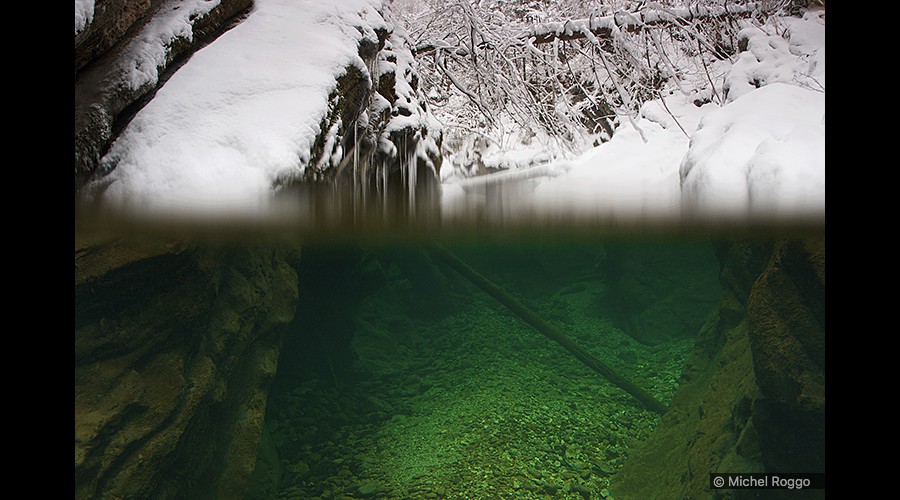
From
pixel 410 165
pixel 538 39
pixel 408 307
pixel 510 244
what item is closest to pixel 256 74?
pixel 410 165

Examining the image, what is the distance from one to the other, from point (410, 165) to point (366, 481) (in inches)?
109

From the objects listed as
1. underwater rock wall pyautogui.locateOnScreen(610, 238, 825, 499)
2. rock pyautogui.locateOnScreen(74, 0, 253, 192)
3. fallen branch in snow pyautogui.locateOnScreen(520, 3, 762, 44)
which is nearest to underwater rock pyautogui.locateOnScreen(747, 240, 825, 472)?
underwater rock wall pyautogui.locateOnScreen(610, 238, 825, 499)

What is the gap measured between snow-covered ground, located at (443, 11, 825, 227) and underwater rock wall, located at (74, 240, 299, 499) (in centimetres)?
185

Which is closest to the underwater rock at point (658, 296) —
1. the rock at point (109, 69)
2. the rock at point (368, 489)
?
the rock at point (368, 489)

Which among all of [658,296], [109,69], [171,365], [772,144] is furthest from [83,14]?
[658,296]

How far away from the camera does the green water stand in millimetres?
4398

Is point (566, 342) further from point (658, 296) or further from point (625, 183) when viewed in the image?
point (658, 296)

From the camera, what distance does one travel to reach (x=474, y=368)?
5.97 meters

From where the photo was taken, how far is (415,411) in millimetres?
5398

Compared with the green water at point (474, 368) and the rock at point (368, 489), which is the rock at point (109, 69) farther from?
the rock at point (368, 489)

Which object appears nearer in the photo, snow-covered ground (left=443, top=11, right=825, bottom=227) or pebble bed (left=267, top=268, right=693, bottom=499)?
snow-covered ground (left=443, top=11, right=825, bottom=227)

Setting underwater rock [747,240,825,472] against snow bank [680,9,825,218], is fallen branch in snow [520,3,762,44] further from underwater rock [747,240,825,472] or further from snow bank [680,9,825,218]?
underwater rock [747,240,825,472]

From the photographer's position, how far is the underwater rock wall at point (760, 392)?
2.84 m

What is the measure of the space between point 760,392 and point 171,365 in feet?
12.1
